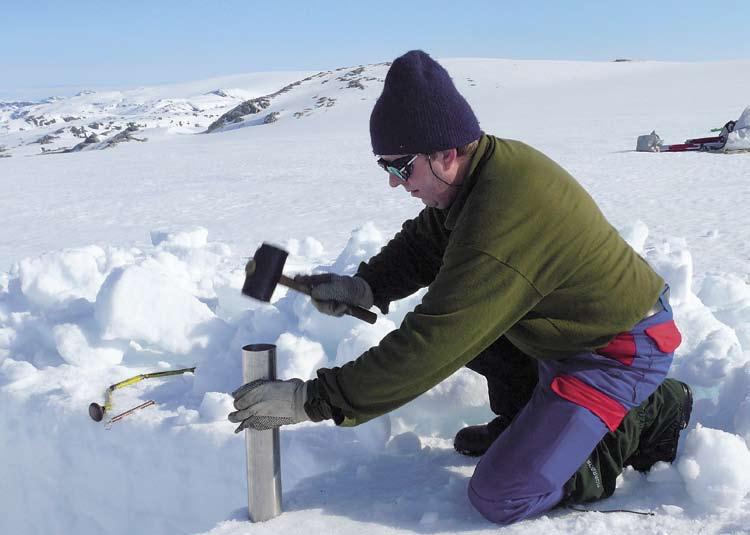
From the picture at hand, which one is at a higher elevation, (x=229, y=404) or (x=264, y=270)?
(x=264, y=270)

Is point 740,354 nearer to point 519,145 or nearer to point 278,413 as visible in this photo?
point 519,145

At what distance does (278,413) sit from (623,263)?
3.39 feet

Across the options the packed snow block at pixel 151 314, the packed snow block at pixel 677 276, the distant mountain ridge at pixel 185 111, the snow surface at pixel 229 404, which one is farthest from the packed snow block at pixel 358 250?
the distant mountain ridge at pixel 185 111

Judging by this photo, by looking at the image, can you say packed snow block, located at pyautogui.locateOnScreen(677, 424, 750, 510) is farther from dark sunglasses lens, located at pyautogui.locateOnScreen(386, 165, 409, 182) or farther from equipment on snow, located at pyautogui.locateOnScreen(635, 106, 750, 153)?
equipment on snow, located at pyautogui.locateOnScreen(635, 106, 750, 153)

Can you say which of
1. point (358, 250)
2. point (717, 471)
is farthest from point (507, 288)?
point (358, 250)

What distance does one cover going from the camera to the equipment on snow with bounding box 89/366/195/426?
2770 mm

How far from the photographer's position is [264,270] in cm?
207

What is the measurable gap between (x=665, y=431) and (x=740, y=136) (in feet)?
37.9

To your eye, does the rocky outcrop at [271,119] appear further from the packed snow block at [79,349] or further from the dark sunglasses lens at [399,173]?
the dark sunglasses lens at [399,173]

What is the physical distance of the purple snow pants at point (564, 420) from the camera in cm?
185

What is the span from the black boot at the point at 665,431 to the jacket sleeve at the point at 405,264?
902 mm

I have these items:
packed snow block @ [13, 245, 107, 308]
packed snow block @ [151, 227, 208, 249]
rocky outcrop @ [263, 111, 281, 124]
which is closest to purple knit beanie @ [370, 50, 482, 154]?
packed snow block @ [13, 245, 107, 308]

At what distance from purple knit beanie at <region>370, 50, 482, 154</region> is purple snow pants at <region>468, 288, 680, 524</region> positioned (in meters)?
0.74

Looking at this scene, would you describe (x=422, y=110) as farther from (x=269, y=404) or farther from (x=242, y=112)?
(x=242, y=112)
